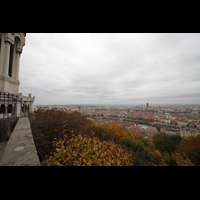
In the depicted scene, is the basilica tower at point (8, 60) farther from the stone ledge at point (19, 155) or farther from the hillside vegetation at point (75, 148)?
the stone ledge at point (19, 155)

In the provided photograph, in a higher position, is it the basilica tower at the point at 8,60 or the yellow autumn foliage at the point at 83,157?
the basilica tower at the point at 8,60

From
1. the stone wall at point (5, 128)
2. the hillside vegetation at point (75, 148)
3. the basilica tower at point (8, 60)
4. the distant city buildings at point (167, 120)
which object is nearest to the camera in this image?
the hillside vegetation at point (75, 148)

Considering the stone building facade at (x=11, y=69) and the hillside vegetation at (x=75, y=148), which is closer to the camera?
the hillside vegetation at (x=75, y=148)

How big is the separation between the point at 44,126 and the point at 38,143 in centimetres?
130

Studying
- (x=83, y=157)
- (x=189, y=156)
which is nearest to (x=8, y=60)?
(x=83, y=157)

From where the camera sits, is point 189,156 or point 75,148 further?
point 189,156

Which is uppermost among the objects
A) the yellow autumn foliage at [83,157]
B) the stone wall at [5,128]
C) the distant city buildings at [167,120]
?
the stone wall at [5,128]

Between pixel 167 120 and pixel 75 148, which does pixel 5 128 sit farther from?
pixel 167 120

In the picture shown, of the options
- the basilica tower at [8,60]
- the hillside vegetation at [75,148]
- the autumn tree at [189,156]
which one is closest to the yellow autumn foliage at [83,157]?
the hillside vegetation at [75,148]

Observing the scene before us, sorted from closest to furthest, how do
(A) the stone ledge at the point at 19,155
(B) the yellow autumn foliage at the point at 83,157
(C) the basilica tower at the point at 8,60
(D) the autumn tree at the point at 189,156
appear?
(A) the stone ledge at the point at 19,155 → (B) the yellow autumn foliage at the point at 83,157 → (D) the autumn tree at the point at 189,156 → (C) the basilica tower at the point at 8,60

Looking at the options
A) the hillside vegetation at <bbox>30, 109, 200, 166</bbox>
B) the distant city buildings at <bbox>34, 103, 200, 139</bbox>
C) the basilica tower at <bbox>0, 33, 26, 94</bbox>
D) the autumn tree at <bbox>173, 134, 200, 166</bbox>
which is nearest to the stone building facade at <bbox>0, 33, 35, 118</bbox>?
the basilica tower at <bbox>0, 33, 26, 94</bbox>

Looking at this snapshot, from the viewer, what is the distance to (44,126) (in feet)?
14.6
